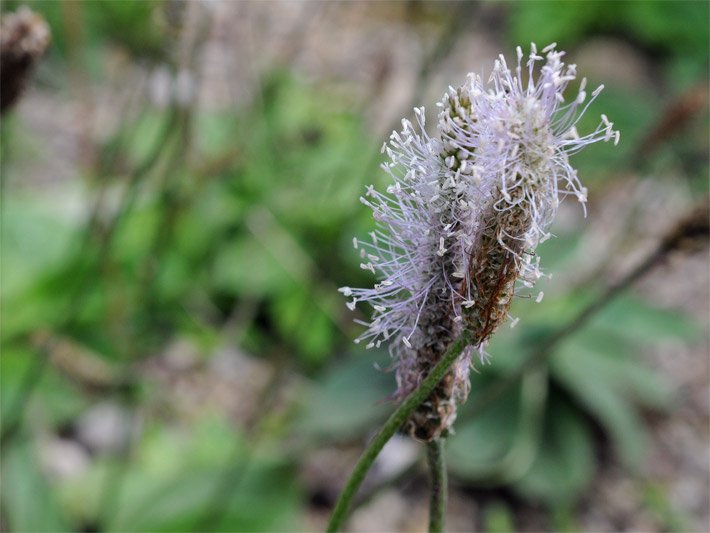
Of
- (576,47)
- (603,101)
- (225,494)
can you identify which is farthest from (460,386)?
(576,47)

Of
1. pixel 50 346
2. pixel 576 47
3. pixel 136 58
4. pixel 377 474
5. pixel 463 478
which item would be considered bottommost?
pixel 377 474

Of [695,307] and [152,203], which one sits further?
[695,307]

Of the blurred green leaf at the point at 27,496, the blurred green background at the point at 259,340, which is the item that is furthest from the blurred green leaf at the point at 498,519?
the blurred green leaf at the point at 27,496

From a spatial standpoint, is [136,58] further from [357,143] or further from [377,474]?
[377,474]

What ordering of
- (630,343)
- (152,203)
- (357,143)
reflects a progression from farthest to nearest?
(357,143) → (630,343) → (152,203)

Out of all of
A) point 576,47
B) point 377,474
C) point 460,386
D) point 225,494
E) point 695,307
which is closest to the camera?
point 460,386

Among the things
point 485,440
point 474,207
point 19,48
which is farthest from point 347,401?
point 474,207

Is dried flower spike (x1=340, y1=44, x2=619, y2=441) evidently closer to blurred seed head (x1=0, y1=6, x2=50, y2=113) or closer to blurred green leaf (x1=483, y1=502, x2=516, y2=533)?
blurred seed head (x1=0, y1=6, x2=50, y2=113)
